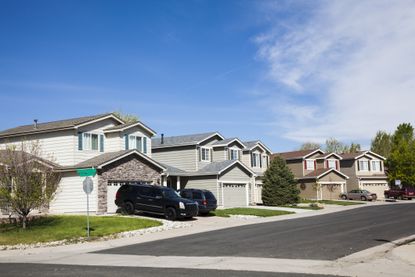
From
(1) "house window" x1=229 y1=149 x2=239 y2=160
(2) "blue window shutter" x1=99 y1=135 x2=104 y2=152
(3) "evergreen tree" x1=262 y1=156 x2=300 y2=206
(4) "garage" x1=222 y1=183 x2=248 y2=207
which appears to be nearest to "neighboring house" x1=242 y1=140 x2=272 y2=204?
(3) "evergreen tree" x1=262 y1=156 x2=300 y2=206

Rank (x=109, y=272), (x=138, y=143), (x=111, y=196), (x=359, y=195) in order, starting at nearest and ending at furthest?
(x=109, y=272), (x=111, y=196), (x=138, y=143), (x=359, y=195)

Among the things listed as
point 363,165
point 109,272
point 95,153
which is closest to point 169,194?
point 95,153

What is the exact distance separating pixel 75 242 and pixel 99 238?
1.29m

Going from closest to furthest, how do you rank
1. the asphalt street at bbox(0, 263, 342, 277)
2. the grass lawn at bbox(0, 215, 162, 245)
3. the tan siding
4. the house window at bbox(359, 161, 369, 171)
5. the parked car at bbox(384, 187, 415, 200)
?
1. the asphalt street at bbox(0, 263, 342, 277)
2. the grass lawn at bbox(0, 215, 162, 245)
3. the tan siding
4. the parked car at bbox(384, 187, 415, 200)
5. the house window at bbox(359, 161, 369, 171)

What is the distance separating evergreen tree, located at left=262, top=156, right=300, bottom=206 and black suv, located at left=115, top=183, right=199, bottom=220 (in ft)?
57.2

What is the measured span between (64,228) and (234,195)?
2008cm

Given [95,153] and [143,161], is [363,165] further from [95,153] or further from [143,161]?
[95,153]

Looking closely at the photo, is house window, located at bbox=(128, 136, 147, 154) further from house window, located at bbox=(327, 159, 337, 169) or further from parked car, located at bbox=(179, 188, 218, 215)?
house window, located at bbox=(327, 159, 337, 169)

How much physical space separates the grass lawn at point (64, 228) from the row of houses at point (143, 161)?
2646mm

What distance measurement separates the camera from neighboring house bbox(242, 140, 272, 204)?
158 feet

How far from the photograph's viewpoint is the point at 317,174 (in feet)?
187

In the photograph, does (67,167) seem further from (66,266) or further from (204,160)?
(66,266)

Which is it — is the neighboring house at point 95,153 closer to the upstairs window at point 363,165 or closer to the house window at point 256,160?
the house window at point 256,160

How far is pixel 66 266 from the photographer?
532 inches
